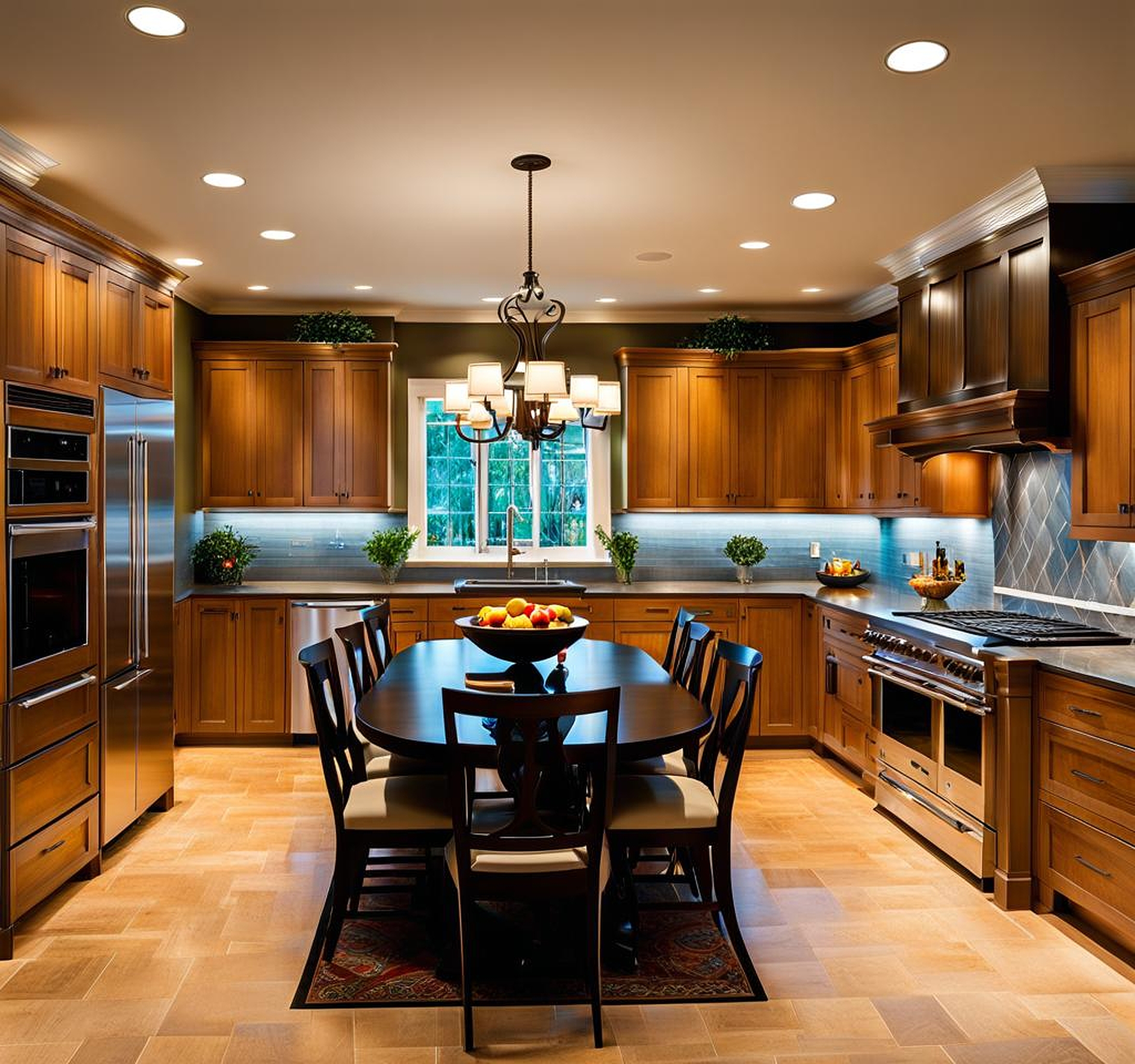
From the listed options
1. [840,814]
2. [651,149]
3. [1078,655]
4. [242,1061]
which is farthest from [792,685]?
[242,1061]

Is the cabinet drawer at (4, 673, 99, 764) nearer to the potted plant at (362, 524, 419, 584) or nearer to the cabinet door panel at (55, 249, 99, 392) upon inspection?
the cabinet door panel at (55, 249, 99, 392)

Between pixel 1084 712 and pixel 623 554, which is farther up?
pixel 623 554

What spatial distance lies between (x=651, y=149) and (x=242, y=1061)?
3207 millimetres

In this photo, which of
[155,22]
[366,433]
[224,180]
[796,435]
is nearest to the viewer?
[155,22]

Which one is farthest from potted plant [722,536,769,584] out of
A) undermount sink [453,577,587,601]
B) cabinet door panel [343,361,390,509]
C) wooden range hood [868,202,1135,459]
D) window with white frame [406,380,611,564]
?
cabinet door panel [343,361,390,509]

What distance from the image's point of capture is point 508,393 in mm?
4121

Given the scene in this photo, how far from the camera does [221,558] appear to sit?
631 cm

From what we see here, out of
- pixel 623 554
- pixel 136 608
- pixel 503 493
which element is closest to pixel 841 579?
pixel 623 554

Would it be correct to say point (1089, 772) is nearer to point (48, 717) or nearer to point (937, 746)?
point (937, 746)

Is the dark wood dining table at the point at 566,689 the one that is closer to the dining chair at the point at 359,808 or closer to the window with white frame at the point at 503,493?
the dining chair at the point at 359,808

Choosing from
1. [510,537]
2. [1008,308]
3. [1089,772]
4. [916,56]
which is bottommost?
[1089,772]

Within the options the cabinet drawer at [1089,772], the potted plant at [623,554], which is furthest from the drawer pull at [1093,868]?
the potted plant at [623,554]

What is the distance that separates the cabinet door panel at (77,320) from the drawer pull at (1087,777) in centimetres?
391

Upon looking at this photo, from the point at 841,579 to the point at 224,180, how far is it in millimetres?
4188
